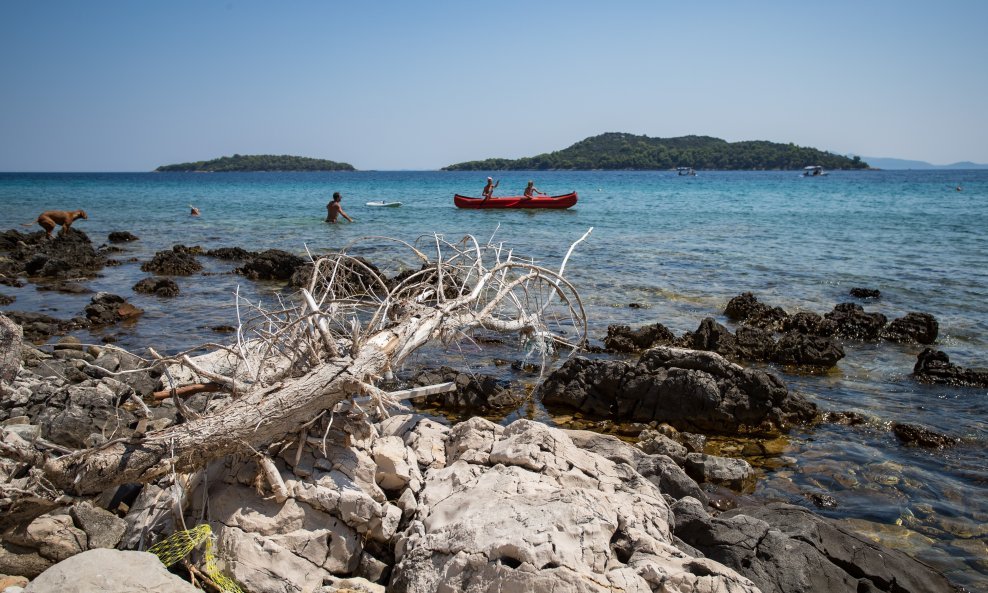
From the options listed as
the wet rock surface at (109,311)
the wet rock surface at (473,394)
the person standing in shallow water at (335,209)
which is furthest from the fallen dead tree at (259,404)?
the person standing in shallow water at (335,209)

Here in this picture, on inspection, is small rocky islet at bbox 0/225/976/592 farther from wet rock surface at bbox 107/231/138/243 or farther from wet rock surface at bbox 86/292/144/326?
wet rock surface at bbox 107/231/138/243

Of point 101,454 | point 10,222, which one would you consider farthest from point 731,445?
→ point 10,222

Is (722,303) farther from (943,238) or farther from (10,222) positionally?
(10,222)

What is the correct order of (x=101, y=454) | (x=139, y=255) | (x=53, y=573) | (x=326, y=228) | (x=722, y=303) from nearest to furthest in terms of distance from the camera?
(x=53, y=573), (x=101, y=454), (x=722, y=303), (x=139, y=255), (x=326, y=228)

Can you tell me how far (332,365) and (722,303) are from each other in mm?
10790

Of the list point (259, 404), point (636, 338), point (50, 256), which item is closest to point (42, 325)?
point (50, 256)

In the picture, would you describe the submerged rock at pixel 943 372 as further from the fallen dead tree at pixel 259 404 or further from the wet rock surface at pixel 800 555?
the fallen dead tree at pixel 259 404

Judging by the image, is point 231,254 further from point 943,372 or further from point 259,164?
point 259,164

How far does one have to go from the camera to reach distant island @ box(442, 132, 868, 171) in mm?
153375

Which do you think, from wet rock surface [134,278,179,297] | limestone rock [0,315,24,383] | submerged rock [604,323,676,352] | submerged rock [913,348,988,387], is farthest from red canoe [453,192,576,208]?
limestone rock [0,315,24,383]

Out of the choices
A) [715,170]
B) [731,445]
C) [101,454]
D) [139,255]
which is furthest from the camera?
[715,170]

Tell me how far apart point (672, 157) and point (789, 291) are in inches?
5848

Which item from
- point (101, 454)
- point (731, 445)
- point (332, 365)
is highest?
point (332, 365)

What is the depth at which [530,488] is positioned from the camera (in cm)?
432
